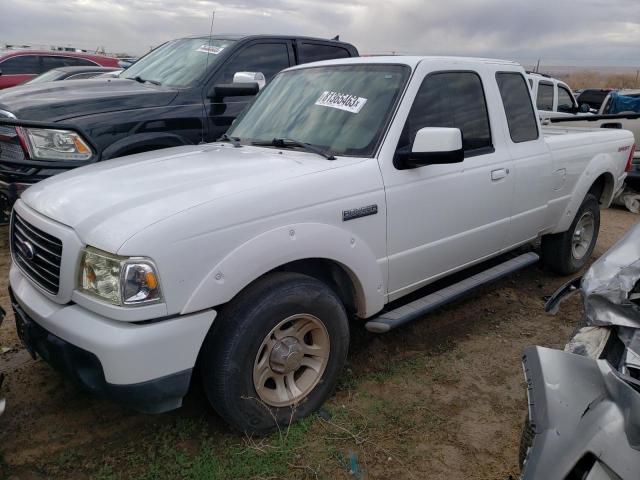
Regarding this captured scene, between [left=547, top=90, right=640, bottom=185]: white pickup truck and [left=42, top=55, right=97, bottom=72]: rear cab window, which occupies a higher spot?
[left=547, top=90, right=640, bottom=185]: white pickup truck

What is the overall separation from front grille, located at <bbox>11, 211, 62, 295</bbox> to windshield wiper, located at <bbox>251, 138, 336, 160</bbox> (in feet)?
4.72

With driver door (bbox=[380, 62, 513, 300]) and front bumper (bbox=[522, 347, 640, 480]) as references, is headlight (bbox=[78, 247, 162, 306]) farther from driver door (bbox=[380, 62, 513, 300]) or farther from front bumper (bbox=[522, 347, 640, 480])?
front bumper (bbox=[522, 347, 640, 480])

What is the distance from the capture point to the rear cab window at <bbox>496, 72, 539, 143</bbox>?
414 centimetres

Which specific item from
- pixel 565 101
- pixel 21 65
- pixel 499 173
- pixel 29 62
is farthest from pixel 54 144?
pixel 565 101

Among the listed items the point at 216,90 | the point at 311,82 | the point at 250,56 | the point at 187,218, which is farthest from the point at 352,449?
the point at 250,56

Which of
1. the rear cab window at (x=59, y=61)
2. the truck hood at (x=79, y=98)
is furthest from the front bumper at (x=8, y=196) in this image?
the rear cab window at (x=59, y=61)

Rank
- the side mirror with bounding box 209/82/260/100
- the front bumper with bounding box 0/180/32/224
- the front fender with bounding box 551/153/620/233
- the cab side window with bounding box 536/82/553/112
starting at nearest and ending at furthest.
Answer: the front bumper with bounding box 0/180/32/224, the front fender with bounding box 551/153/620/233, the side mirror with bounding box 209/82/260/100, the cab side window with bounding box 536/82/553/112

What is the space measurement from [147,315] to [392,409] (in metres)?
1.58

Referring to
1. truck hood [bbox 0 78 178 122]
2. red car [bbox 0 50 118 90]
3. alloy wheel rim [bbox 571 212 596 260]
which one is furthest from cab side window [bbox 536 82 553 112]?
red car [bbox 0 50 118 90]

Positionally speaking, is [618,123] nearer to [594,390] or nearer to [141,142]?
[141,142]

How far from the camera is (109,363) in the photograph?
2.24m

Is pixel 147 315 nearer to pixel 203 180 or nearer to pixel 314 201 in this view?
pixel 203 180

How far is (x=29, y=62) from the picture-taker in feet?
41.8

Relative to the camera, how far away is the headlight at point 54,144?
4.52 m
